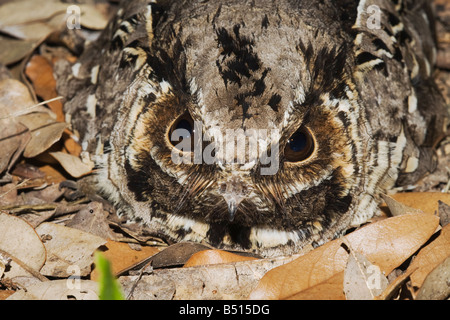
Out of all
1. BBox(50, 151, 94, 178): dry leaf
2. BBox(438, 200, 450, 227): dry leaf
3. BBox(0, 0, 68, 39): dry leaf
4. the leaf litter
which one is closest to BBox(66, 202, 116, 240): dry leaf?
the leaf litter

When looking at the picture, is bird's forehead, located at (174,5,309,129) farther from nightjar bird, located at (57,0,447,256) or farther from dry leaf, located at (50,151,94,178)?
dry leaf, located at (50,151,94,178)

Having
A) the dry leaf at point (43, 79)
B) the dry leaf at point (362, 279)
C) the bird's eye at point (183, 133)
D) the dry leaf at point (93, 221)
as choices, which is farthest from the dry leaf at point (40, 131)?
the dry leaf at point (362, 279)

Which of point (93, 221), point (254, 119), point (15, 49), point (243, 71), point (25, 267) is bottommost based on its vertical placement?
point (25, 267)

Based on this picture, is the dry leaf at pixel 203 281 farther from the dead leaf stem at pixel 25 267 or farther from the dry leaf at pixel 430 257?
the dry leaf at pixel 430 257

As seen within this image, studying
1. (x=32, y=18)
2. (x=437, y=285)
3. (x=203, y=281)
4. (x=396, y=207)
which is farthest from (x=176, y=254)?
(x=32, y=18)

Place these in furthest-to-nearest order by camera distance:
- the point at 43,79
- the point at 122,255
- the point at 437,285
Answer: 1. the point at 43,79
2. the point at 122,255
3. the point at 437,285

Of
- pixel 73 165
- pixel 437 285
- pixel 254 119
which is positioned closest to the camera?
pixel 254 119

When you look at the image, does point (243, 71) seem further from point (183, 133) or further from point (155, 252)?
point (155, 252)
